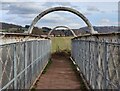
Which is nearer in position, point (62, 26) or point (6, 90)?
point (6, 90)

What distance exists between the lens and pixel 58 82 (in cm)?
1861

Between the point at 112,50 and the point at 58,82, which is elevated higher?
the point at 112,50

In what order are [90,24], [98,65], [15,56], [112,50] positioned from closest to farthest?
1. [112,50]
2. [15,56]
3. [98,65]
4. [90,24]

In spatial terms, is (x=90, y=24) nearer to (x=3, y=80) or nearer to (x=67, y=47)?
(x=67, y=47)

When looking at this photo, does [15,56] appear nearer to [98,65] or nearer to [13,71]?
[13,71]

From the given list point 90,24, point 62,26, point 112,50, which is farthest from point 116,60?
point 62,26

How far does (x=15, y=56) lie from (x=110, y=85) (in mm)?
2794

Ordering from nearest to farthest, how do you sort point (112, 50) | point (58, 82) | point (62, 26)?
point (112, 50) < point (58, 82) < point (62, 26)

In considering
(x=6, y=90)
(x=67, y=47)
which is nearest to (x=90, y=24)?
(x=67, y=47)

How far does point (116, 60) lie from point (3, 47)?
11.1 feet

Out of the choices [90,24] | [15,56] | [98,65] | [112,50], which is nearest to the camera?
[112,50]

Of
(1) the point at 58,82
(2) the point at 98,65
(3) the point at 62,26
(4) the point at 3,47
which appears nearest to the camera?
(4) the point at 3,47

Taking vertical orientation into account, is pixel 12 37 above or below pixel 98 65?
above

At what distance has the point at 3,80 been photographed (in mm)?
7699
